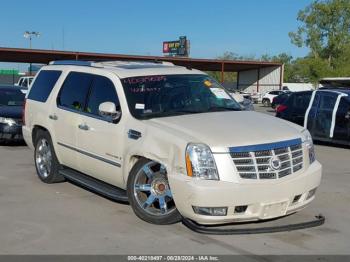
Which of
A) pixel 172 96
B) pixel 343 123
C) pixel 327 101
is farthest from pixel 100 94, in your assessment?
pixel 327 101

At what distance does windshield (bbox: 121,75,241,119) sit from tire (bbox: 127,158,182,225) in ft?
2.19

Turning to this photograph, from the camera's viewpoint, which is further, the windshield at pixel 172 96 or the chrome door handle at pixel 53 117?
the chrome door handle at pixel 53 117

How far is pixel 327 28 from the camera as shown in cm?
7631

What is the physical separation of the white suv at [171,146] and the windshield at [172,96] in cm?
1

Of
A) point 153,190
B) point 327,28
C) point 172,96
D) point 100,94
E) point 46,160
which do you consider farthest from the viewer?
point 327,28

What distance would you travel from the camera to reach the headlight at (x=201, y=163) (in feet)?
18.2

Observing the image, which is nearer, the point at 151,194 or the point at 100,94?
the point at 151,194

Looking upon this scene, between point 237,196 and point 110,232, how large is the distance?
4.76ft

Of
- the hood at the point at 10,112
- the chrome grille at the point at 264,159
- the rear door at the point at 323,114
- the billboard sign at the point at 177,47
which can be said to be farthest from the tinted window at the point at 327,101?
the billboard sign at the point at 177,47

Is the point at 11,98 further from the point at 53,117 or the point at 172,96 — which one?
the point at 172,96

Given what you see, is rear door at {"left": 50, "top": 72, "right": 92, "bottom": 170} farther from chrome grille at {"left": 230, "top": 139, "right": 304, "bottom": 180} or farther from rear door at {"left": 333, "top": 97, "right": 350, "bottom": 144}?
rear door at {"left": 333, "top": 97, "right": 350, "bottom": 144}

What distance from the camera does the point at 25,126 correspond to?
30.2ft

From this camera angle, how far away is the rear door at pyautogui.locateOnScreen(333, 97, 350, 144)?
537 inches

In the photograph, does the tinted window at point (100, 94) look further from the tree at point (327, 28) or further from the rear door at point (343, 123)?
the tree at point (327, 28)
